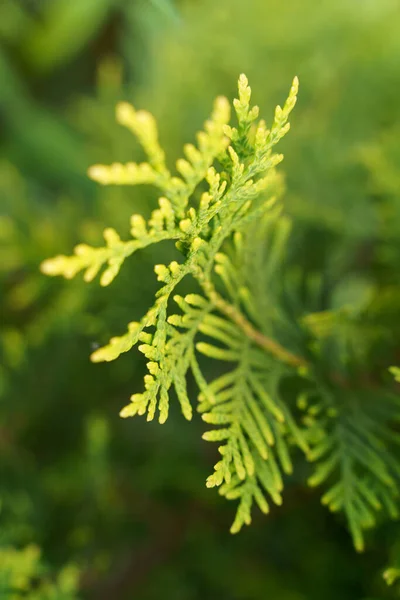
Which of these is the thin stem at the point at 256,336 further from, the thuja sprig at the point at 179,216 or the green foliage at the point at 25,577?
the green foliage at the point at 25,577

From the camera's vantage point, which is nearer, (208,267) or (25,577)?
(208,267)

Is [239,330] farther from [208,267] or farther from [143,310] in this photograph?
[143,310]

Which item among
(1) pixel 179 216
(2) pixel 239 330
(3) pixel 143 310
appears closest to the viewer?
(1) pixel 179 216

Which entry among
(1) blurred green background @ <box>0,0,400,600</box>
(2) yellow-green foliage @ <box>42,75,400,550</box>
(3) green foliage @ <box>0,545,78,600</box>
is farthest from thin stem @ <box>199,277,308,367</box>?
(3) green foliage @ <box>0,545,78,600</box>

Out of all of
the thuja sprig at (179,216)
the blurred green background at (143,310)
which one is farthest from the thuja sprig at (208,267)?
the blurred green background at (143,310)

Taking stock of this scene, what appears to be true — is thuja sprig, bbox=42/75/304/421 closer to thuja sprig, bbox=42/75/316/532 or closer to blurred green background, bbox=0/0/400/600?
thuja sprig, bbox=42/75/316/532

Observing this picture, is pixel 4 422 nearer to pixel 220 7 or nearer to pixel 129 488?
pixel 129 488

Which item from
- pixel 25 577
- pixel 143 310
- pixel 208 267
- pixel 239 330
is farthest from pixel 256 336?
pixel 25 577
